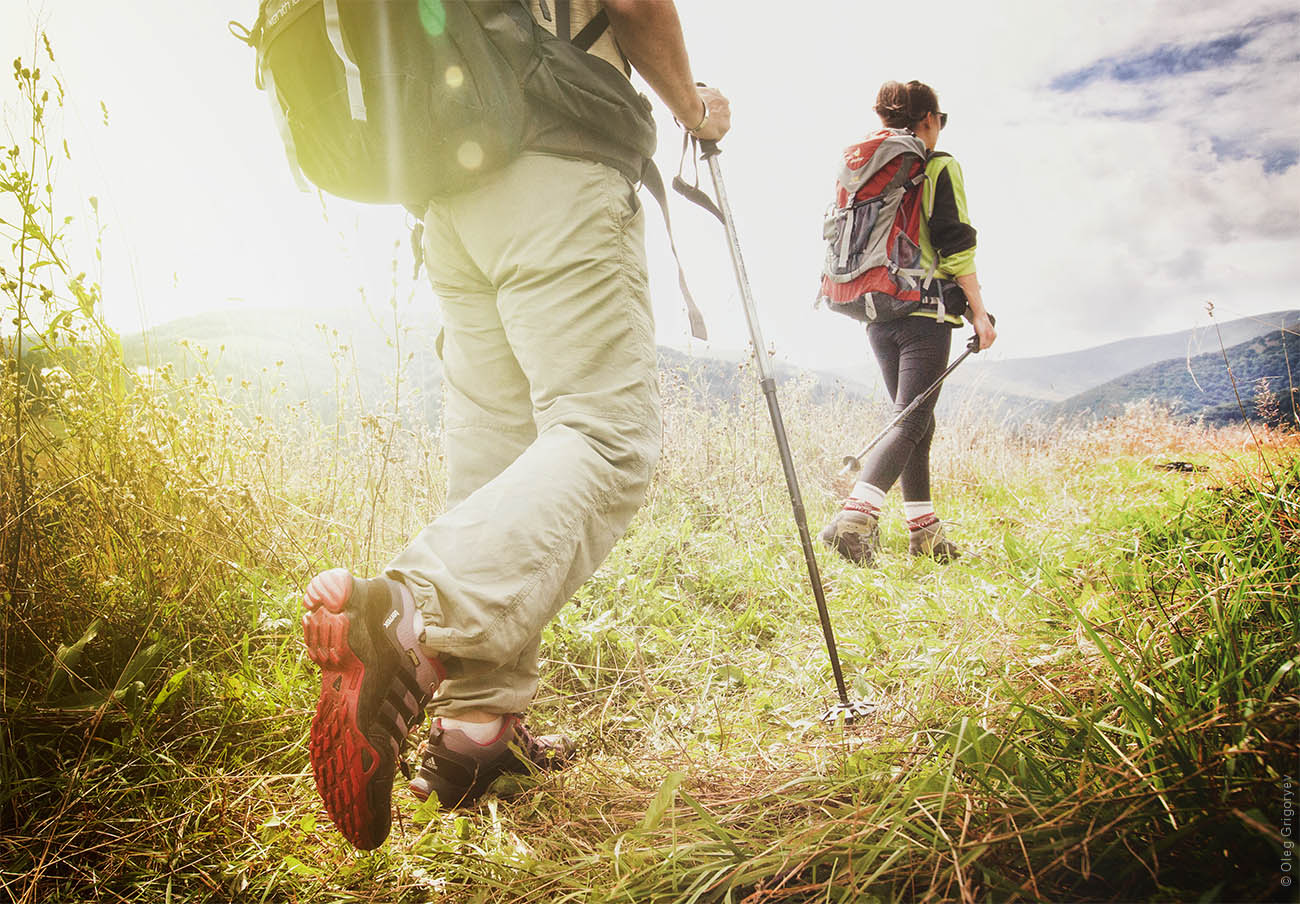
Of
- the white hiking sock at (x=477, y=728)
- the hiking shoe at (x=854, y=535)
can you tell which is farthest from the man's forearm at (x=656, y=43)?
the hiking shoe at (x=854, y=535)

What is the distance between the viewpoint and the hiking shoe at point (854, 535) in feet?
9.64

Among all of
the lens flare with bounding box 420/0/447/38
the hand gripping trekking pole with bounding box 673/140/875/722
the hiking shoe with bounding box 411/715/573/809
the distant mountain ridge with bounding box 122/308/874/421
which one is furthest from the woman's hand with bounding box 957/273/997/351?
the hiking shoe with bounding box 411/715/573/809

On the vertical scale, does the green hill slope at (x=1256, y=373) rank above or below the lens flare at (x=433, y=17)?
below

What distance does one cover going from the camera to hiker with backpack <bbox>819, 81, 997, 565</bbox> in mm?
2938

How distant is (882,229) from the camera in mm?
2994

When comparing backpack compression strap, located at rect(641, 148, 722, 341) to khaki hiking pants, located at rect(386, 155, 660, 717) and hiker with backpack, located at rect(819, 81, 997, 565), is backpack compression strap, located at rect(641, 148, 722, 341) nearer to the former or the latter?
khaki hiking pants, located at rect(386, 155, 660, 717)

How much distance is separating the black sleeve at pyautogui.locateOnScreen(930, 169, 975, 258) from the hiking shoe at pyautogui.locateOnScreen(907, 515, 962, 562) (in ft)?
4.41

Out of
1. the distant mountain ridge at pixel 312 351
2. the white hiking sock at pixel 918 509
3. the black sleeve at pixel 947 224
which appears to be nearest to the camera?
the distant mountain ridge at pixel 312 351

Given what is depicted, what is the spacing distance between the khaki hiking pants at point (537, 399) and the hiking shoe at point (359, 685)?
0.16 ft

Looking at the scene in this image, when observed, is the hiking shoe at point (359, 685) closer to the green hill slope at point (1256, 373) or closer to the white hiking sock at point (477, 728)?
the white hiking sock at point (477, 728)

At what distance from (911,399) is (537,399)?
234 cm

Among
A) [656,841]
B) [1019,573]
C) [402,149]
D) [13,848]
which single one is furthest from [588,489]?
[1019,573]

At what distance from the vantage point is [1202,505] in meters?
1.80

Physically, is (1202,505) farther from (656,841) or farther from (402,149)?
(402,149)
